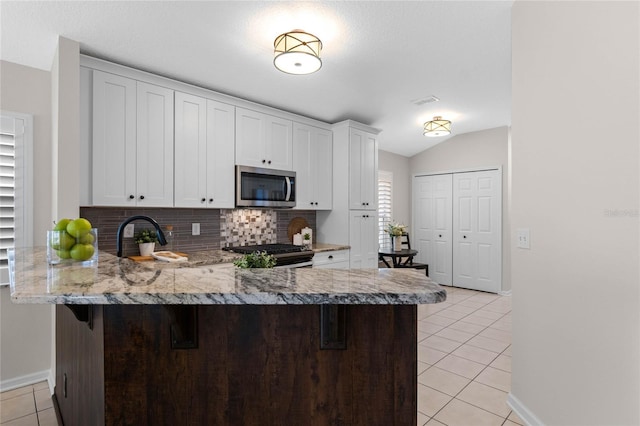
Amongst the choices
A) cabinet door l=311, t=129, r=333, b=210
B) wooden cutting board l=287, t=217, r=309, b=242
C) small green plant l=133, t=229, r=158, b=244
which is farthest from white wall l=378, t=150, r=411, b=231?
small green plant l=133, t=229, r=158, b=244

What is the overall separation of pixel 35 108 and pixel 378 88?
3.05 meters

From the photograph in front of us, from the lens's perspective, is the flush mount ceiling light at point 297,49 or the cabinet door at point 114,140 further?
the cabinet door at point 114,140

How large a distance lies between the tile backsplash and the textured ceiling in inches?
49.6

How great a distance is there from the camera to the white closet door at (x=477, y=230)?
215 inches

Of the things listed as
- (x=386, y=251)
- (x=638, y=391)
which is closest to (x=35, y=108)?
(x=638, y=391)

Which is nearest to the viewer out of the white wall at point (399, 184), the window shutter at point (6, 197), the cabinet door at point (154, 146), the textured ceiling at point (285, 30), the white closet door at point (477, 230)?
the textured ceiling at point (285, 30)

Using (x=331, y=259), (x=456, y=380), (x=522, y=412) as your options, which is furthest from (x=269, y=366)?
(x=331, y=259)

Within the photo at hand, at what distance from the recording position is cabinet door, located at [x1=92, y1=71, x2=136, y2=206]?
8.69 ft

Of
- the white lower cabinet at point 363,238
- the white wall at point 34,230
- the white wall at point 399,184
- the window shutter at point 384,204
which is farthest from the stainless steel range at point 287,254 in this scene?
the white wall at point 399,184

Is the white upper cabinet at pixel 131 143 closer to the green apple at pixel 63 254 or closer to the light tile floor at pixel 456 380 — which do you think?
the green apple at pixel 63 254

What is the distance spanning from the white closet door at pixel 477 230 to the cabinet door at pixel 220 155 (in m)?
4.12

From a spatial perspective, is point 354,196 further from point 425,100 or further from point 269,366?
point 269,366

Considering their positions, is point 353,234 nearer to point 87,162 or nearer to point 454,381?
point 454,381

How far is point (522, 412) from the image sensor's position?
2176 mm
